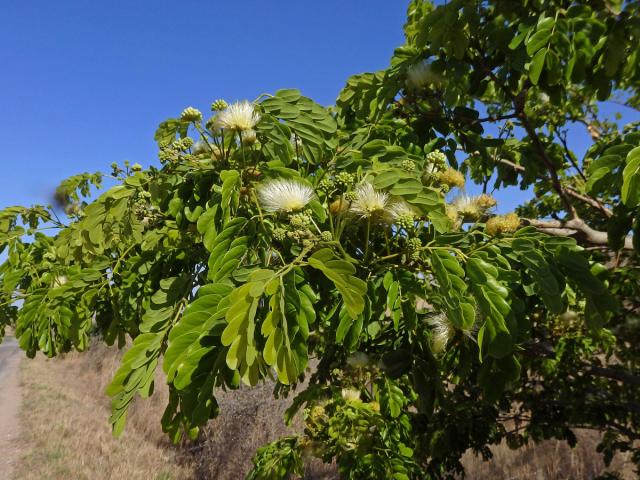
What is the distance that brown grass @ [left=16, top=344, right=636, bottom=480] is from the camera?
7.05 metres

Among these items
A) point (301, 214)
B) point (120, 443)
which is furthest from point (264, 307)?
point (120, 443)

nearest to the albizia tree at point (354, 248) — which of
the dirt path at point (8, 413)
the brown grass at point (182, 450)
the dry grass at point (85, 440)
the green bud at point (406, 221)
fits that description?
the green bud at point (406, 221)

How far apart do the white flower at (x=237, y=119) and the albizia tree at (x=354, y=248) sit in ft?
0.04

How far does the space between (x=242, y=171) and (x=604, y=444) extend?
456 cm

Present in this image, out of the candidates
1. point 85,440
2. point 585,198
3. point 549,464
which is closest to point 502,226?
point 585,198

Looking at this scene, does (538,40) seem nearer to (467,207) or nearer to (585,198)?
(467,207)

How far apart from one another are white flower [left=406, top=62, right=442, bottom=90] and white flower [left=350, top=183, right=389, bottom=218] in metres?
1.08

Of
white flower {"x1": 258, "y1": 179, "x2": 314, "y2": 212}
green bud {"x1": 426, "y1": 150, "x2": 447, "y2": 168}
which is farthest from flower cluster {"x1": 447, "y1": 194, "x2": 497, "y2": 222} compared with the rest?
white flower {"x1": 258, "y1": 179, "x2": 314, "y2": 212}

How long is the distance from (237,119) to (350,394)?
5.35 feet

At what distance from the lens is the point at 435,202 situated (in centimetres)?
150

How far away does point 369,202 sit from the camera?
153cm

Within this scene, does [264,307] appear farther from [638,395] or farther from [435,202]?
[638,395]

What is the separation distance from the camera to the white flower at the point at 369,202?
59.8 inches

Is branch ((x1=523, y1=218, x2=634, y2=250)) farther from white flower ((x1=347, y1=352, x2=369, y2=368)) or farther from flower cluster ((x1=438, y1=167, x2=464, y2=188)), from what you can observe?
white flower ((x1=347, y1=352, x2=369, y2=368))
